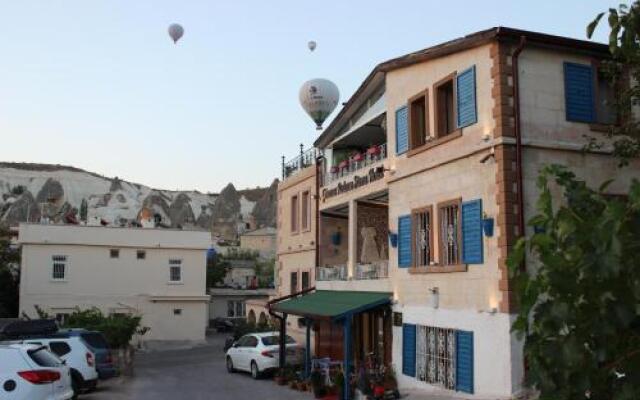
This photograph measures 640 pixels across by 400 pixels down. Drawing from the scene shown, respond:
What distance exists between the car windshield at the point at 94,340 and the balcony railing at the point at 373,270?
8.49 m

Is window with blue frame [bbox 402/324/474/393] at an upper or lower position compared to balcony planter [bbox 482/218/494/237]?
lower

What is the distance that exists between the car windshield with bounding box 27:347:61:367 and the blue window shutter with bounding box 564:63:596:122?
38.4 feet

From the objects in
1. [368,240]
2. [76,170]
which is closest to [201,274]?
[368,240]

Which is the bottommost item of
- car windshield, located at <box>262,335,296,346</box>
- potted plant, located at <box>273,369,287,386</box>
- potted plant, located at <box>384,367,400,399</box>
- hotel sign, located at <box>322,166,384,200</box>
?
potted plant, located at <box>273,369,287,386</box>

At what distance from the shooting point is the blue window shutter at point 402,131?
58.1 feet

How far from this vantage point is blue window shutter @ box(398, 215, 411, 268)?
17.2m

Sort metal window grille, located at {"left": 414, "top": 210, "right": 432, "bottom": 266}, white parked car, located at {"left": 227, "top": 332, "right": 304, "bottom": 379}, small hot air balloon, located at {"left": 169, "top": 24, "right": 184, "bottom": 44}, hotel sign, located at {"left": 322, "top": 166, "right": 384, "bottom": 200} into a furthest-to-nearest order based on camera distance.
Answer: small hot air balloon, located at {"left": 169, "top": 24, "right": 184, "bottom": 44} < white parked car, located at {"left": 227, "top": 332, "right": 304, "bottom": 379} < hotel sign, located at {"left": 322, "top": 166, "right": 384, "bottom": 200} < metal window grille, located at {"left": 414, "top": 210, "right": 432, "bottom": 266}

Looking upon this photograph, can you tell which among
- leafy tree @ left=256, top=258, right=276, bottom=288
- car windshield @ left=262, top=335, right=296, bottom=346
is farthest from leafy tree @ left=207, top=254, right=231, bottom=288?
car windshield @ left=262, top=335, right=296, bottom=346

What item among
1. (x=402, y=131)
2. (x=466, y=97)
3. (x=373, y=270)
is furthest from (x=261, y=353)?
(x=466, y=97)

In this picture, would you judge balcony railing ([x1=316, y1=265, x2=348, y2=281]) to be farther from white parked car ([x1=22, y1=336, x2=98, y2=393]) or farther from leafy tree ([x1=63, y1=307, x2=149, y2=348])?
white parked car ([x1=22, y1=336, x2=98, y2=393])

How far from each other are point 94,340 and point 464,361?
495 inches

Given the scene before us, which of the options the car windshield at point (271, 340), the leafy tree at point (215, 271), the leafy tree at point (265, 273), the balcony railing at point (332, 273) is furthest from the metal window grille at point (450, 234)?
the leafy tree at point (265, 273)

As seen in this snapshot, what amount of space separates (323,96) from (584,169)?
17.7m

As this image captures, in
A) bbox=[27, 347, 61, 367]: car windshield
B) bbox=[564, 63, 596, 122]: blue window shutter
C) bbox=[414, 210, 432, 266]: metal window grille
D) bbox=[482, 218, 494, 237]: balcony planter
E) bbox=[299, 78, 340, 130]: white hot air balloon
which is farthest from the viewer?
bbox=[299, 78, 340, 130]: white hot air balloon
